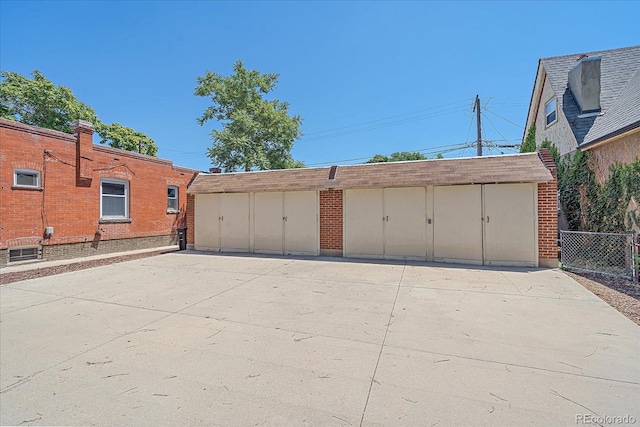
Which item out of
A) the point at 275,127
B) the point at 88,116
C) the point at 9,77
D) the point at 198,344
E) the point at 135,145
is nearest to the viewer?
the point at 198,344

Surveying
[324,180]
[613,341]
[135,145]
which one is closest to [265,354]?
[613,341]

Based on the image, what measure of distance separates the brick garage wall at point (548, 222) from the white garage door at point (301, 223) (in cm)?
629

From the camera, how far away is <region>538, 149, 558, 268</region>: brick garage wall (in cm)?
757

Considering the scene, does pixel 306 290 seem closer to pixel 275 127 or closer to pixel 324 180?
pixel 324 180

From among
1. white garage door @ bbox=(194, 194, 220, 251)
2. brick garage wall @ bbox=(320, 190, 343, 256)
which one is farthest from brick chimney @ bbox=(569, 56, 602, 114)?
white garage door @ bbox=(194, 194, 220, 251)

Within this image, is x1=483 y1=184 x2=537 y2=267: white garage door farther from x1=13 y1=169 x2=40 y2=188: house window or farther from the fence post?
x1=13 y1=169 x2=40 y2=188: house window

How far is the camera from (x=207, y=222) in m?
11.6

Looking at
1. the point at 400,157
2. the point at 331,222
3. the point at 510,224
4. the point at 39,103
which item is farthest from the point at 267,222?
the point at 400,157

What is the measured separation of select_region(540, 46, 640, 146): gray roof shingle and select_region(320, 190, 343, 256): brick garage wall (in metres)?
7.56

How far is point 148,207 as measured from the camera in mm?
12820

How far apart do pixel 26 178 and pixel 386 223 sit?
11.2 metres

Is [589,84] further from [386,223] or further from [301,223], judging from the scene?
[301,223]

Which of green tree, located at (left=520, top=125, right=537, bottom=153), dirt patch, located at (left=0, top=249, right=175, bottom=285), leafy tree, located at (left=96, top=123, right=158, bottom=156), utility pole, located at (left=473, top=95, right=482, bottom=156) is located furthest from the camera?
leafy tree, located at (left=96, top=123, right=158, bottom=156)

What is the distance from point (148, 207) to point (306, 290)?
10.3m
